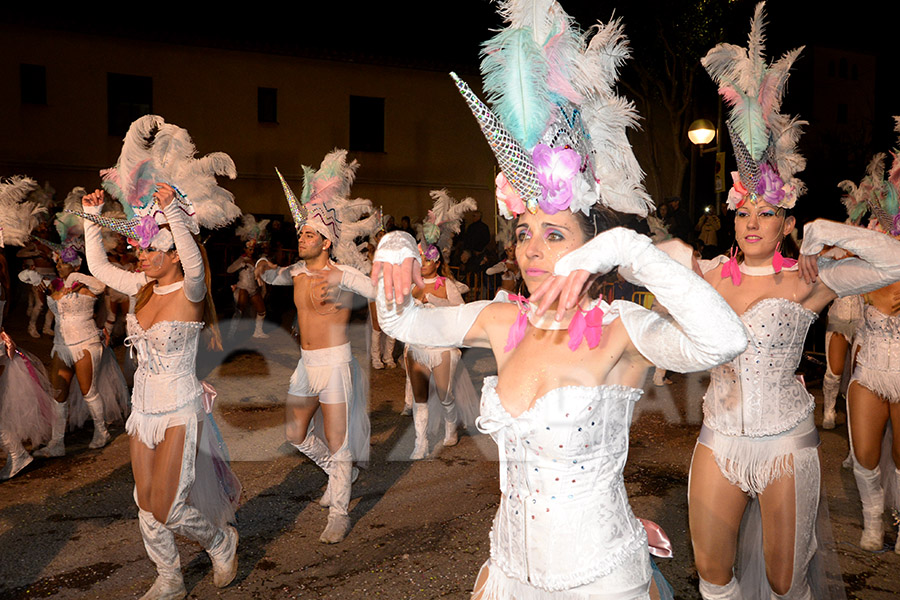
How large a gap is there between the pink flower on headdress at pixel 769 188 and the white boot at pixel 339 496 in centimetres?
A: 324

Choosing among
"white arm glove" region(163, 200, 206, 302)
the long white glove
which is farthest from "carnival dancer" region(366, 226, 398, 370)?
the long white glove

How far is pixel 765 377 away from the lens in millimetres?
3441

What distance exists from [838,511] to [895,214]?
232cm

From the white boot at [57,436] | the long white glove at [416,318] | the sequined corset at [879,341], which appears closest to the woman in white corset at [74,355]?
the white boot at [57,436]

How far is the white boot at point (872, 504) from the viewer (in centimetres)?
470

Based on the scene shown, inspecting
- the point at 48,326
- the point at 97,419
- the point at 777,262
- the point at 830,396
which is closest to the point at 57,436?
the point at 97,419

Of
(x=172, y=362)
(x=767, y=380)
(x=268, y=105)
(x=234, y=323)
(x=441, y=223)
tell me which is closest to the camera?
(x=767, y=380)

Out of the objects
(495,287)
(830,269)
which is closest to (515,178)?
(830,269)

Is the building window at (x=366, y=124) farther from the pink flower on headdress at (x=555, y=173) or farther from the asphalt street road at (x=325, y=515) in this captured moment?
the pink flower on headdress at (x=555, y=173)

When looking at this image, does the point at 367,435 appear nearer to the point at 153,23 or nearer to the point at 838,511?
the point at 838,511

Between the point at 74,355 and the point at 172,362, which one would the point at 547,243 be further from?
→ the point at 74,355

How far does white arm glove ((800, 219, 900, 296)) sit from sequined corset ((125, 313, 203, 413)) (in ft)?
11.3

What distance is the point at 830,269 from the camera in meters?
3.39

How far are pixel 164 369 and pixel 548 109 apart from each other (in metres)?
2.99
